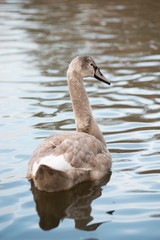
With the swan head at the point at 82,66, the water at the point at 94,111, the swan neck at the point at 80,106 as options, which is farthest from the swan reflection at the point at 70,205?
the swan head at the point at 82,66

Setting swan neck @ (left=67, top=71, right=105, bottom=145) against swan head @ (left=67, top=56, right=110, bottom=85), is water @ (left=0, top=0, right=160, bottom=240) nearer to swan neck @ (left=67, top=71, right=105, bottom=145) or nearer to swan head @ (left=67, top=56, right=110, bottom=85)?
swan neck @ (left=67, top=71, right=105, bottom=145)

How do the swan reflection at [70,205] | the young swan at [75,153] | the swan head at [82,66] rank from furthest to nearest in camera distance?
the swan head at [82,66] < the young swan at [75,153] < the swan reflection at [70,205]

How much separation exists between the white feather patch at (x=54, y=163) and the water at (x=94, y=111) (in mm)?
378

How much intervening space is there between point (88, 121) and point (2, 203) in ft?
6.31

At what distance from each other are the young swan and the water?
0.17m

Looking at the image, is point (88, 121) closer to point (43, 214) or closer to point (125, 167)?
point (125, 167)

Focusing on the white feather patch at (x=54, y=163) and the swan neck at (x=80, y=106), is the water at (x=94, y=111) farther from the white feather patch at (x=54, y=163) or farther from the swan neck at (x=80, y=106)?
the swan neck at (x=80, y=106)

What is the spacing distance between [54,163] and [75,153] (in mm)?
482

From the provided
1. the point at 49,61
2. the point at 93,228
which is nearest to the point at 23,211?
the point at 93,228

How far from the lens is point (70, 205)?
7449 mm

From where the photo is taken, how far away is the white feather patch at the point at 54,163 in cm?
722

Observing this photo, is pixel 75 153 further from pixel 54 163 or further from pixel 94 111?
pixel 94 111

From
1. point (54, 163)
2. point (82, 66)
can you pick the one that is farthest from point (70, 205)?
point (82, 66)

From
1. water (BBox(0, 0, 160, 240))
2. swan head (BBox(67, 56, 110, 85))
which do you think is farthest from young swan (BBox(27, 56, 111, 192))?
water (BBox(0, 0, 160, 240))
